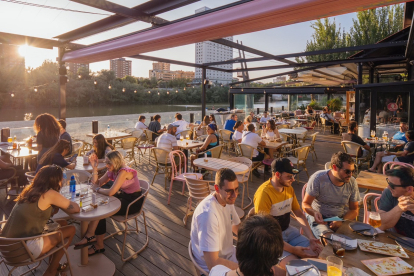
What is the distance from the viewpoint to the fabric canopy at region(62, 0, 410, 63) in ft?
9.65

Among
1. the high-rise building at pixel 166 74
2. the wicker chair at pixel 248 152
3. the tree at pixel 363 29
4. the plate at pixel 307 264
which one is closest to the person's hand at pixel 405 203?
the plate at pixel 307 264

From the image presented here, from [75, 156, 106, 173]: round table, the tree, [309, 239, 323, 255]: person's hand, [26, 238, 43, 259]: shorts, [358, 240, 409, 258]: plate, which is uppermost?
the tree

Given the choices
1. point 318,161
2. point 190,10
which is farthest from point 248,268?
point 318,161

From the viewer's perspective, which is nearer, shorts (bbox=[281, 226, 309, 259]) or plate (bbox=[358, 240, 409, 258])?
plate (bbox=[358, 240, 409, 258])

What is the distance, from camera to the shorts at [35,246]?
7.59 ft

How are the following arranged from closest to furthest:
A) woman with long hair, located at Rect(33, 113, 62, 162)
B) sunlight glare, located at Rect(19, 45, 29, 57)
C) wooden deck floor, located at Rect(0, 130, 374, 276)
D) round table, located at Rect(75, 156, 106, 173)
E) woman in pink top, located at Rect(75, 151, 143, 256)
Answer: wooden deck floor, located at Rect(0, 130, 374, 276) → woman in pink top, located at Rect(75, 151, 143, 256) → round table, located at Rect(75, 156, 106, 173) → woman with long hair, located at Rect(33, 113, 62, 162) → sunlight glare, located at Rect(19, 45, 29, 57)

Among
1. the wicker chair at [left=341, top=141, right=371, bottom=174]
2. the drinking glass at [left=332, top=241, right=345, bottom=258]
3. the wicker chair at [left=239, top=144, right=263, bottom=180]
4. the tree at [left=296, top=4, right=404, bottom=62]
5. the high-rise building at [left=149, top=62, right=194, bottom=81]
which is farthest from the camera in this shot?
the high-rise building at [left=149, top=62, right=194, bottom=81]

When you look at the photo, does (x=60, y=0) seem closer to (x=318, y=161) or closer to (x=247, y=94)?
(x=318, y=161)

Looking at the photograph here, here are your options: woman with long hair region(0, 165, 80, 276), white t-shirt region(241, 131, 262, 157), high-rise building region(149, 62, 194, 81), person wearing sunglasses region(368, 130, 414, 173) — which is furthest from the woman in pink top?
high-rise building region(149, 62, 194, 81)

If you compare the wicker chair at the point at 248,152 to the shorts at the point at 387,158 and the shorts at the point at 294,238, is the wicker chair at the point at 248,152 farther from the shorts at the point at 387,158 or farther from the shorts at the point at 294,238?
the shorts at the point at 294,238

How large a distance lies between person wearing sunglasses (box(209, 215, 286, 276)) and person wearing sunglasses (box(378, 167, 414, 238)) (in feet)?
4.69

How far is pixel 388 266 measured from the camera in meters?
1.61

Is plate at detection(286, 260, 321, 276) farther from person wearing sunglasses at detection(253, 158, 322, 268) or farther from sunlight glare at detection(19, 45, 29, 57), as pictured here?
sunlight glare at detection(19, 45, 29, 57)

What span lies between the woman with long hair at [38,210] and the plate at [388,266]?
2530 mm
